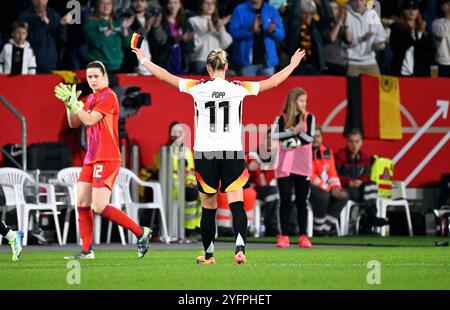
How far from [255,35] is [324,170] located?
2766 mm

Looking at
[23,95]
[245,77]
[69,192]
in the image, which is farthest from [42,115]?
[245,77]


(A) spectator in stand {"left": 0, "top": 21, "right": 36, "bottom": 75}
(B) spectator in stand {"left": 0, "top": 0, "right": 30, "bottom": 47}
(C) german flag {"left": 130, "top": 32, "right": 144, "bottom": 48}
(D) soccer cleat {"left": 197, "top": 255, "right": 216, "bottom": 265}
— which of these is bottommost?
(D) soccer cleat {"left": 197, "top": 255, "right": 216, "bottom": 265}

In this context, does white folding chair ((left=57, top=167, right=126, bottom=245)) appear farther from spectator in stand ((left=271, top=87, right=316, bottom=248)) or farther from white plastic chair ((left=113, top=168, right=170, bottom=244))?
spectator in stand ((left=271, top=87, right=316, bottom=248))

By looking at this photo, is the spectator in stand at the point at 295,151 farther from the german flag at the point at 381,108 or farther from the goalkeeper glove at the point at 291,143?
the german flag at the point at 381,108

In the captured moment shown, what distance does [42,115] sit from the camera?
23.3 metres

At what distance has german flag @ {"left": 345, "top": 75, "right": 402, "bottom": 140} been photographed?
82.9 feet

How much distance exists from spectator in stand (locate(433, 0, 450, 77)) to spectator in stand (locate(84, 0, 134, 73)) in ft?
21.8

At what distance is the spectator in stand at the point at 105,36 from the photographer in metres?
23.3

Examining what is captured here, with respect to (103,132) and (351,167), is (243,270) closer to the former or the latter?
(103,132)

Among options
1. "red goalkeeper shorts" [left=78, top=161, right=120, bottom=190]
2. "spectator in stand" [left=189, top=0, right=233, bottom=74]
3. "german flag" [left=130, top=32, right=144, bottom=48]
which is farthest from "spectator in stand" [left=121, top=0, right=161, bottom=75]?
"german flag" [left=130, top=32, right=144, bottom=48]

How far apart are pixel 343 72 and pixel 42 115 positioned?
5.97 metres

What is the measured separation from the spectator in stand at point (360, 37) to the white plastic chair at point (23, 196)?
22.4ft
